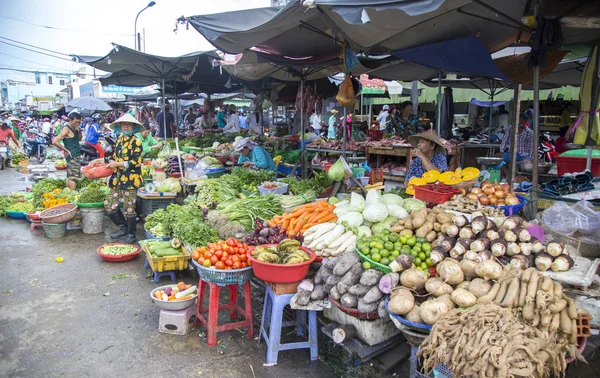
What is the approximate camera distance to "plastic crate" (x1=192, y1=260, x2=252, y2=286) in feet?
11.8

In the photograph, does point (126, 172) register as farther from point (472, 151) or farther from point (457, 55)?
point (472, 151)

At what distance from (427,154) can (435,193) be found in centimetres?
136

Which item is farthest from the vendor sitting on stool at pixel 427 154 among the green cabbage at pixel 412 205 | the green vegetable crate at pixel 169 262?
the green vegetable crate at pixel 169 262

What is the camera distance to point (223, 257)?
3.67m

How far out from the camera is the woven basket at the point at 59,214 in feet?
22.6

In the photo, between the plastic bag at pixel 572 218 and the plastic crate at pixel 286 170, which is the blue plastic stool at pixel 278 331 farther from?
the plastic crate at pixel 286 170

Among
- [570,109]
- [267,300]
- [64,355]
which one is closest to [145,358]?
[64,355]

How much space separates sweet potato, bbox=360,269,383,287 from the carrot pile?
1.18 m

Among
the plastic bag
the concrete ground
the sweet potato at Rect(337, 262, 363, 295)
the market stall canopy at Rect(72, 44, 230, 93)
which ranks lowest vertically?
the concrete ground

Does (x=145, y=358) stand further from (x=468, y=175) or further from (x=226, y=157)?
(x=226, y=157)

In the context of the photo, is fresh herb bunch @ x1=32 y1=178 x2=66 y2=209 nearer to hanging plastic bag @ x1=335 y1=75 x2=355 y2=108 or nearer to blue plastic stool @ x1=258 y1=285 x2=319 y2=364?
hanging plastic bag @ x1=335 y1=75 x2=355 y2=108

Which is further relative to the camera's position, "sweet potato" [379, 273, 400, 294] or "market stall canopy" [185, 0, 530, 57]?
"market stall canopy" [185, 0, 530, 57]

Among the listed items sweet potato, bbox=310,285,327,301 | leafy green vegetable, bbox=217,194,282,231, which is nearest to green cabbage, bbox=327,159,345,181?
leafy green vegetable, bbox=217,194,282,231

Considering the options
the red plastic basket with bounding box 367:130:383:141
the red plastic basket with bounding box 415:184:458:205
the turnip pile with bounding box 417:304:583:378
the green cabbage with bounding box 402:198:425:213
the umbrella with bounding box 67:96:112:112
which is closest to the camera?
the turnip pile with bounding box 417:304:583:378
